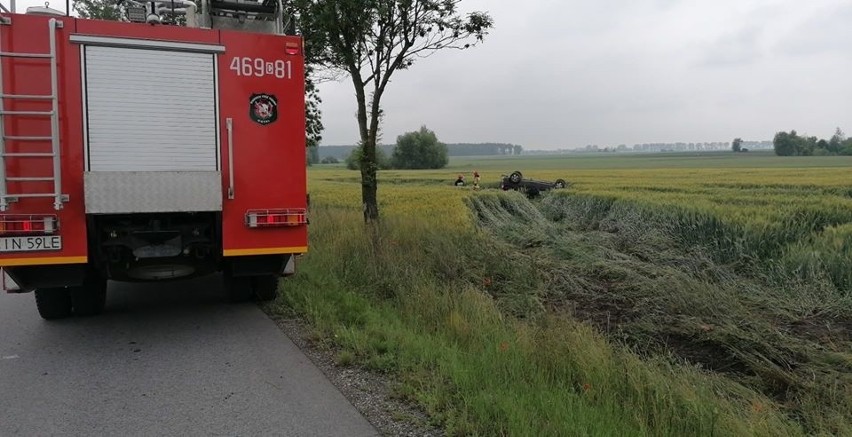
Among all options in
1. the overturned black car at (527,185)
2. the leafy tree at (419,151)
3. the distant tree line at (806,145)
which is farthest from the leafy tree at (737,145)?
the overturned black car at (527,185)

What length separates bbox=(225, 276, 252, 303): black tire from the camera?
7.08 m

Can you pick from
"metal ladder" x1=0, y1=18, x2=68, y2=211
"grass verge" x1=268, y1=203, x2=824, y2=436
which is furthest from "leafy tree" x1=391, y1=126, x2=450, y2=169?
"metal ladder" x1=0, y1=18, x2=68, y2=211

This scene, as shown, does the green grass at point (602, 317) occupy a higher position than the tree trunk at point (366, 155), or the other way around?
the tree trunk at point (366, 155)

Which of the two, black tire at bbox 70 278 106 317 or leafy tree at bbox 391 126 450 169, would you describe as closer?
black tire at bbox 70 278 106 317

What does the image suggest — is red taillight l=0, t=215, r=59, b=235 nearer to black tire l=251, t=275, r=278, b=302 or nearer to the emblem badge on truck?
the emblem badge on truck

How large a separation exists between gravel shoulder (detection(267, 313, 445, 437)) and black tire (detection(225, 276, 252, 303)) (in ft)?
6.23

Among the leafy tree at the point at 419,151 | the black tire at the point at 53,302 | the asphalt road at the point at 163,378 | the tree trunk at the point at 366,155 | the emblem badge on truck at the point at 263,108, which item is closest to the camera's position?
the asphalt road at the point at 163,378

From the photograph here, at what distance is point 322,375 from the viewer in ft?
15.3

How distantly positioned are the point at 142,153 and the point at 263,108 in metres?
1.24

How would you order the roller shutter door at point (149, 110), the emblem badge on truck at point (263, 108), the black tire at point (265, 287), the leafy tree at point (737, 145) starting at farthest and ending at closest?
the leafy tree at point (737, 145) < the black tire at point (265, 287) < the emblem badge on truck at point (263, 108) < the roller shutter door at point (149, 110)

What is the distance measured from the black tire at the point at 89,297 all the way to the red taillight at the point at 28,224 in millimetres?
1228

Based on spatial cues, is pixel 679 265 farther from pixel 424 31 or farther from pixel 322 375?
pixel 322 375

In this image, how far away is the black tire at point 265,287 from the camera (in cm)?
700

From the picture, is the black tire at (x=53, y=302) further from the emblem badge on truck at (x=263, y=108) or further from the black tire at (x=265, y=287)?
Answer: the emblem badge on truck at (x=263, y=108)
